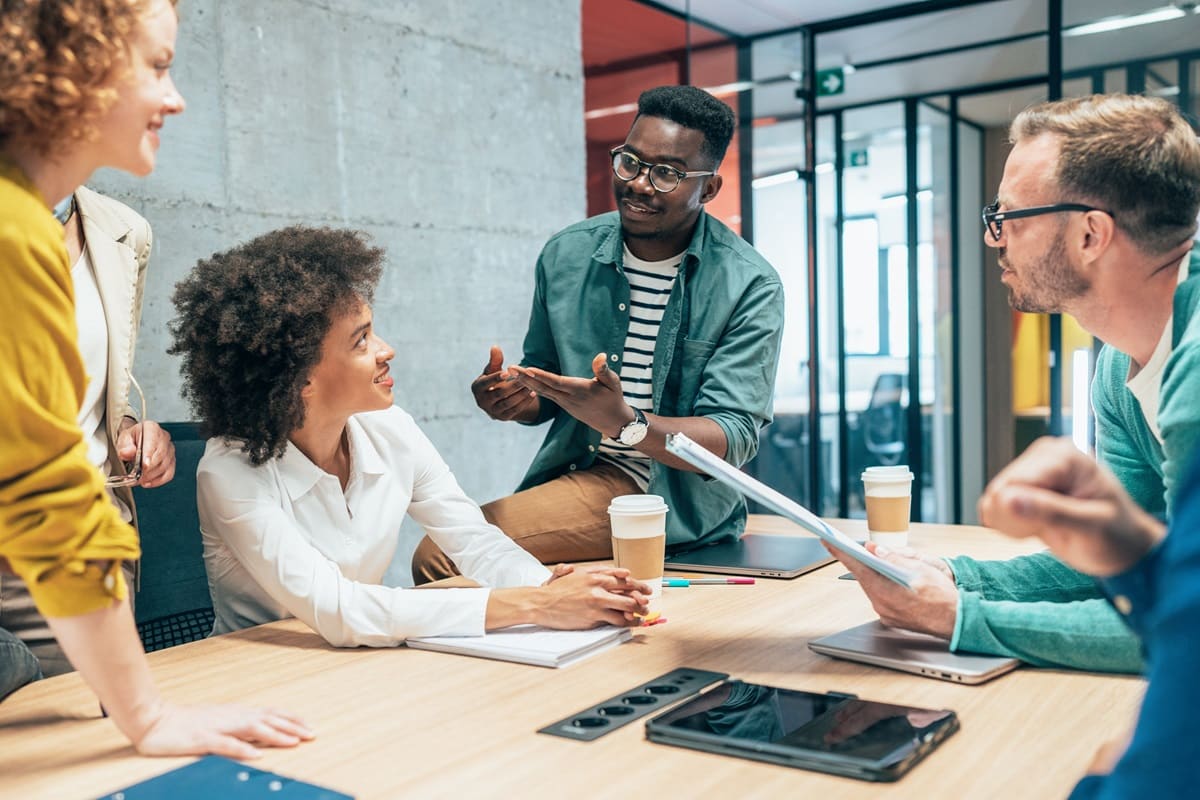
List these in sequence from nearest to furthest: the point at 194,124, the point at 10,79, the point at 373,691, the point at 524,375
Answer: the point at 10,79 < the point at 373,691 < the point at 524,375 < the point at 194,124

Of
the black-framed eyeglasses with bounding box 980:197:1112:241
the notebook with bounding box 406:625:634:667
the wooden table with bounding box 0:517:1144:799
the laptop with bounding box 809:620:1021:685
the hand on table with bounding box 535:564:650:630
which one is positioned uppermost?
the black-framed eyeglasses with bounding box 980:197:1112:241

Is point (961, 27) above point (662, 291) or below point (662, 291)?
above

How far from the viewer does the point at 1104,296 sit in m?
1.59

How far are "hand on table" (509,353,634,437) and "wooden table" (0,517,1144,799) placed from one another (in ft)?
1.70

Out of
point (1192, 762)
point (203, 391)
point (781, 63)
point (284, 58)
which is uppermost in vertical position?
point (781, 63)

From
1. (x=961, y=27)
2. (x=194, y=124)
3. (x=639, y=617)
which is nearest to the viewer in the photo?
(x=639, y=617)

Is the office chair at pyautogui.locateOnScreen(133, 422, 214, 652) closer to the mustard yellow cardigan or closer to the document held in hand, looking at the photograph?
the mustard yellow cardigan

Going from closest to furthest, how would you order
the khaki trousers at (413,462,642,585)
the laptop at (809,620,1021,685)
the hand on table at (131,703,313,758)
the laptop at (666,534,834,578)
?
1. the hand on table at (131,703,313,758)
2. the laptop at (809,620,1021,685)
3. the laptop at (666,534,834,578)
4. the khaki trousers at (413,462,642,585)

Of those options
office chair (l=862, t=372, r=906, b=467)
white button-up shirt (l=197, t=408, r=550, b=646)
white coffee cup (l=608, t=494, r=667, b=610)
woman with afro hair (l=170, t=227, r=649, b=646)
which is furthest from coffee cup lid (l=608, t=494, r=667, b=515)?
office chair (l=862, t=372, r=906, b=467)

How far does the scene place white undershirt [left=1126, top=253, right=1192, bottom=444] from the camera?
1.46m

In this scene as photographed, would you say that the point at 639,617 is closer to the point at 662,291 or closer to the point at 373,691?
the point at 373,691

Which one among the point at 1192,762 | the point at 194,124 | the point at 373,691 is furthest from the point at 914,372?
the point at 1192,762

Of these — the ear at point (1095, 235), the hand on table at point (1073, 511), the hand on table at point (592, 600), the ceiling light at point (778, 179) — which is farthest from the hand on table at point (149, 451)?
the ceiling light at point (778, 179)

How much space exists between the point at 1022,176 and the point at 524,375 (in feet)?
2.96
